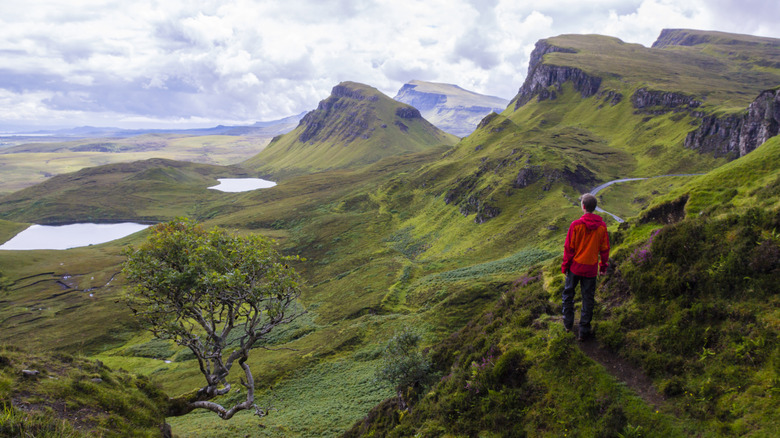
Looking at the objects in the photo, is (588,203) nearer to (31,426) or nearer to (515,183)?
(31,426)

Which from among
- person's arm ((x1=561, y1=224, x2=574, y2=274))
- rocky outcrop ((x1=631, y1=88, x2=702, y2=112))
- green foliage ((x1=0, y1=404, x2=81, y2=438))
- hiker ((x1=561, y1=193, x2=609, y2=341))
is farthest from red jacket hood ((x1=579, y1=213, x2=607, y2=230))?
rocky outcrop ((x1=631, y1=88, x2=702, y2=112))

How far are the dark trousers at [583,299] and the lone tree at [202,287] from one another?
13922 millimetres

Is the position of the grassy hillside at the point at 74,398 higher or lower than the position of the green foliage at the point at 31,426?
lower

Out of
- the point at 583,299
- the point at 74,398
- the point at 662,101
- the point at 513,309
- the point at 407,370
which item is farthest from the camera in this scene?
the point at 662,101

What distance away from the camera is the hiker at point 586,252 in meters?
11.8

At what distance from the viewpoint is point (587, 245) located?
467 inches

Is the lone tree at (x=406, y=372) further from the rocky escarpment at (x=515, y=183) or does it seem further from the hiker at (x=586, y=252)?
the rocky escarpment at (x=515, y=183)

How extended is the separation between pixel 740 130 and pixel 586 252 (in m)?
145

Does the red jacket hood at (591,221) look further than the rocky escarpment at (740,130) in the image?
No

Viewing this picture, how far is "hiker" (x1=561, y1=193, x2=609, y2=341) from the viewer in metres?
11.8

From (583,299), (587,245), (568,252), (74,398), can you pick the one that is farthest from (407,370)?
(74,398)

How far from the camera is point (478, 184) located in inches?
4739

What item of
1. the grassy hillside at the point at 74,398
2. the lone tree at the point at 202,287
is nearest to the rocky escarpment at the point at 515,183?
the lone tree at the point at 202,287

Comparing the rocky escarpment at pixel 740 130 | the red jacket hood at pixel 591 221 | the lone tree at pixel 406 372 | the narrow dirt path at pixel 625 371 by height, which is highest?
the rocky escarpment at pixel 740 130
